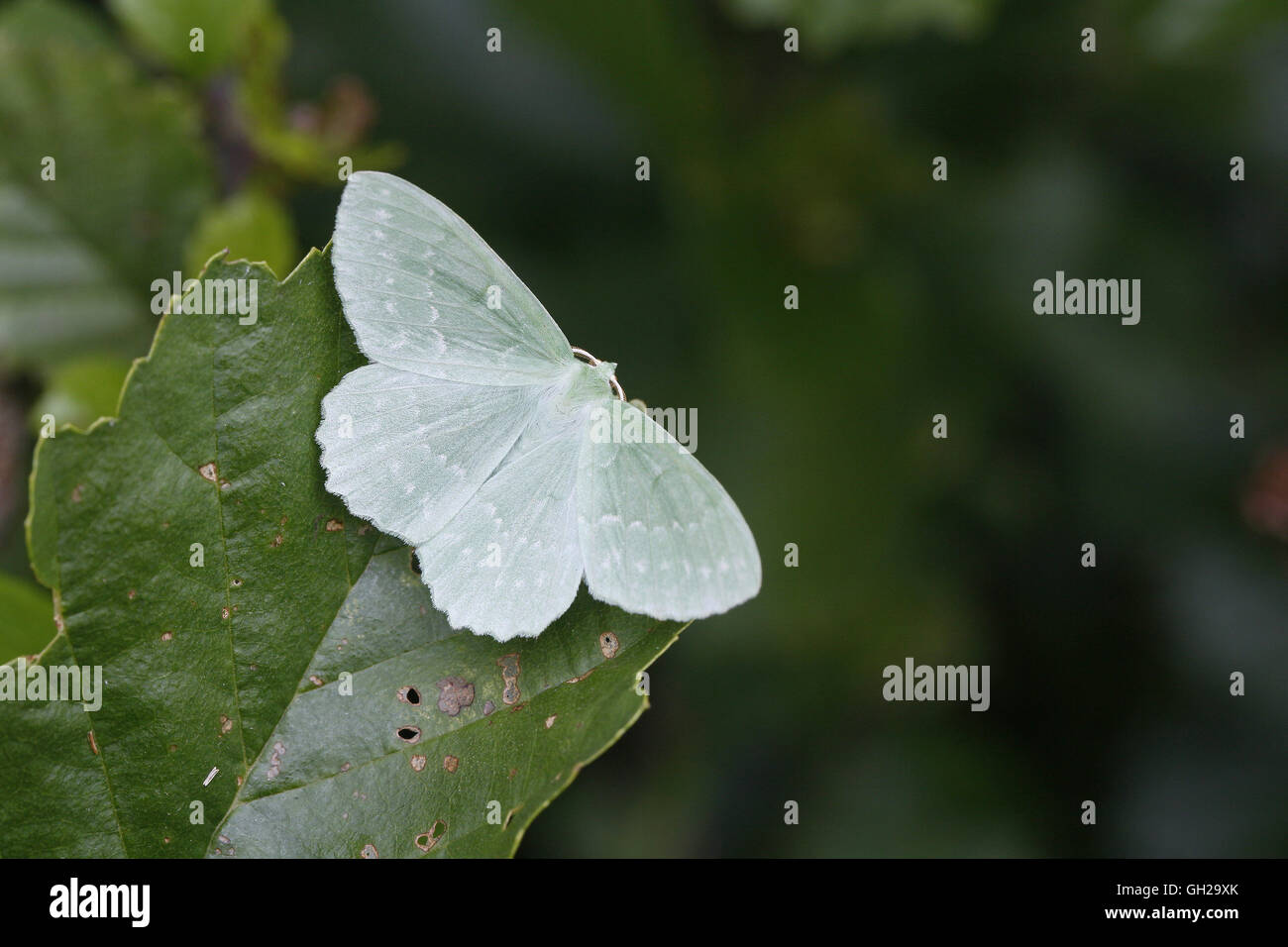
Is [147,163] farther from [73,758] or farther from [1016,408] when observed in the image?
[1016,408]

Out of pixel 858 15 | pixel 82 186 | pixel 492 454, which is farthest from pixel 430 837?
pixel 858 15

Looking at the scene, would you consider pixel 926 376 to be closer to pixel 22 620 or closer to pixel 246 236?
pixel 246 236

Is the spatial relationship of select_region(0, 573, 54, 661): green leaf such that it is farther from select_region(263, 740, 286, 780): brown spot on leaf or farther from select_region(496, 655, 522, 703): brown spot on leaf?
select_region(496, 655, 522, 703): brown spot on leaf

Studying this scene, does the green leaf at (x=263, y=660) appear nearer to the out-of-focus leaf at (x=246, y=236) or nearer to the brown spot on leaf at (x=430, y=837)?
the brown spot on leaf at (x=430, y=837)

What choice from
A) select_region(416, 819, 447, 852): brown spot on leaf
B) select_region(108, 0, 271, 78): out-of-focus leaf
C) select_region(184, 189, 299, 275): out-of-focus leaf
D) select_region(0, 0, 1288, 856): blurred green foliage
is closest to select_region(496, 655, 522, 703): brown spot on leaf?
select_region(416, 819, 447, 852): brown spot on leaf

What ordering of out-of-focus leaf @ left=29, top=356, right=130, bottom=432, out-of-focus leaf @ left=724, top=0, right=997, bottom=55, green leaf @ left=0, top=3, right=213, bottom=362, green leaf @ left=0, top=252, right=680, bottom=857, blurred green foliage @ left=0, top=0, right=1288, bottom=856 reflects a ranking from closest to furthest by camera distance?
1. green leaf @ left=0, top=252, right=680, bottom=857
2. out-of-focus leaf @ left=29, top=356, right=130, bottom=432
3. green leaf @ left=0, top=3, right=213, bottom=362
4. out-of-focus leaf @ left=724, top=0, right=997, bottom=55
5. blurred green foliage @ left=0, top=0, right=1288, bottom=856

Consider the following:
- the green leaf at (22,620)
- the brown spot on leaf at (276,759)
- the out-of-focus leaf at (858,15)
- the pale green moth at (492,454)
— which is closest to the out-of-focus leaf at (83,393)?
the green leaf at (22,620)
